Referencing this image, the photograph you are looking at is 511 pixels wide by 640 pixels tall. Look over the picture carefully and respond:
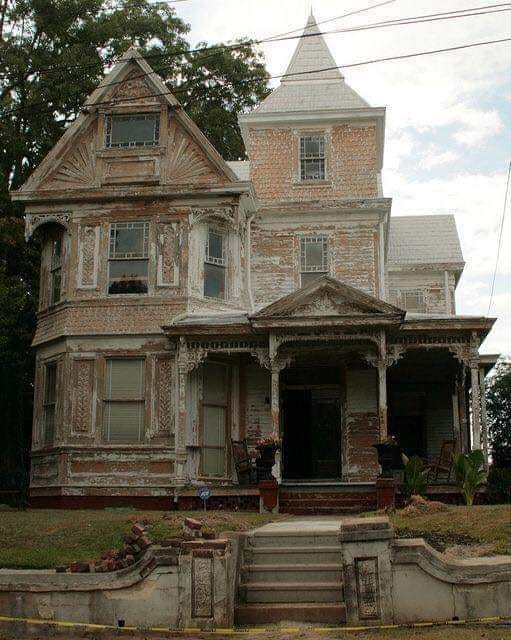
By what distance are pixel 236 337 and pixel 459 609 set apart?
1108 cm

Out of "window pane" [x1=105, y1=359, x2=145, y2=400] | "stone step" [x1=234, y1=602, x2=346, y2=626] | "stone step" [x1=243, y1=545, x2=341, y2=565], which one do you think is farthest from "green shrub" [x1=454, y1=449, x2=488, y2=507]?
"stone step" [x1=234, y1=602, x2=346, y2=626]

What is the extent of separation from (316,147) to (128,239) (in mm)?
6030

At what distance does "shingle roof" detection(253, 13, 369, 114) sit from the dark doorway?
7.59m

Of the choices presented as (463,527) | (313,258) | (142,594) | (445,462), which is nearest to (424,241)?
(313,258)

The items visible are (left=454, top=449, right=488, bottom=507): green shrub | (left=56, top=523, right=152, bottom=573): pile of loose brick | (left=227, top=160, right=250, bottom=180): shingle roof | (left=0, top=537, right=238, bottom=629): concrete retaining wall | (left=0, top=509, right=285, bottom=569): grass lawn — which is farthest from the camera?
(left=227, top=160, right=250, bottom=180): shingle roof

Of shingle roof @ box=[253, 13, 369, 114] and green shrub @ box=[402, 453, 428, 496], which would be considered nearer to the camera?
green shrub @ box=[402, 453, 428, 496]

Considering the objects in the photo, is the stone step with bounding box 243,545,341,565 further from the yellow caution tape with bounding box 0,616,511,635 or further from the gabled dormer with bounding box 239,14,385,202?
the gabled dormer with bounding box 239,14,385,202

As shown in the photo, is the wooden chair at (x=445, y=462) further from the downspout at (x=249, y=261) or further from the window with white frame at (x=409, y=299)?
the window with white frame at (x=409, y=299)

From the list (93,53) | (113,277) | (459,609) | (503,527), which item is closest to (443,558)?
(459,609)

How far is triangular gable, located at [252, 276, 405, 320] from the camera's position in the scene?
63.0 ft

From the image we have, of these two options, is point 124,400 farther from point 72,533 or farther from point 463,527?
point 463,527

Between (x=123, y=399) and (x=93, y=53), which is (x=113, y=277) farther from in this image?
(x=93, y=53)

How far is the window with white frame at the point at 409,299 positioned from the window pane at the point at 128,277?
8.53m

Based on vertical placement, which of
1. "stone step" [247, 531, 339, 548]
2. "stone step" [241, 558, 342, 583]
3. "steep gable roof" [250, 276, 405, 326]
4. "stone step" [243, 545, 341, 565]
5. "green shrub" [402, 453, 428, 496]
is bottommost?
"stone step" [241, 558, 342, 583]
